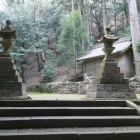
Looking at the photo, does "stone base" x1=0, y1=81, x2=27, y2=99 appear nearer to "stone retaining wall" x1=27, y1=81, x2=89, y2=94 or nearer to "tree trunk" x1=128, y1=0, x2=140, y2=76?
"stone retaining wall" x1=27, y1=81, x2=89, y2=94

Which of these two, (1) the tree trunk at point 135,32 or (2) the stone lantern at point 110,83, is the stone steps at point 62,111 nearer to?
(2) the stone lantern at point 110,83

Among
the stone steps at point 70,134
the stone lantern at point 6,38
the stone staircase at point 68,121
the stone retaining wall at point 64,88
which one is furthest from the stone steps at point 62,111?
the stone retaining wall at point 64,88

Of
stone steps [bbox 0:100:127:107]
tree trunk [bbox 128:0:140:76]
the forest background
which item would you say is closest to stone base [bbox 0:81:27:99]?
stone steps [bbox 0:100:127:107]

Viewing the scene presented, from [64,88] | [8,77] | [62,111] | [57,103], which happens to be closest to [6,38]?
[8,77]

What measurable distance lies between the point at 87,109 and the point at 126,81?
8.40 feet

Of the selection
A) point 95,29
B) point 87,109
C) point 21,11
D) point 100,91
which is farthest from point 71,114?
point 95,29

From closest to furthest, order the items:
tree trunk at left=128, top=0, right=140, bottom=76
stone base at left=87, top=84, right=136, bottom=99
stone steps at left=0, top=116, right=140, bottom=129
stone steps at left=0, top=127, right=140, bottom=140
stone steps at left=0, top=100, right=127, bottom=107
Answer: stone steps at left=0, top=127, right=140, bottom=140
stone steps at left=0, top=116, right=140, bottom=129
stone steps at left=0, top=100, right=127, bottom=107
stone base at left=87, top=84, right=136, bottom=99
tree trunk at left=128, top=0, right=140, bottom=76

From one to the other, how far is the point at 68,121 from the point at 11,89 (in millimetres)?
2399

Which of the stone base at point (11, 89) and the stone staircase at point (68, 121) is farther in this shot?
the stone base at point (11, 89)

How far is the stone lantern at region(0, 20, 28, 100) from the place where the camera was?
586cm

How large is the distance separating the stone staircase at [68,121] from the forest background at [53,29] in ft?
46.1

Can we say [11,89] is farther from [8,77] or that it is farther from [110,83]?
[110,83]

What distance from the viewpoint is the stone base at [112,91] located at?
6605 mm

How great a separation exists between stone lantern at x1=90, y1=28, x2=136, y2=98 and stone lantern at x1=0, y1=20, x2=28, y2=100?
2.41 metres
